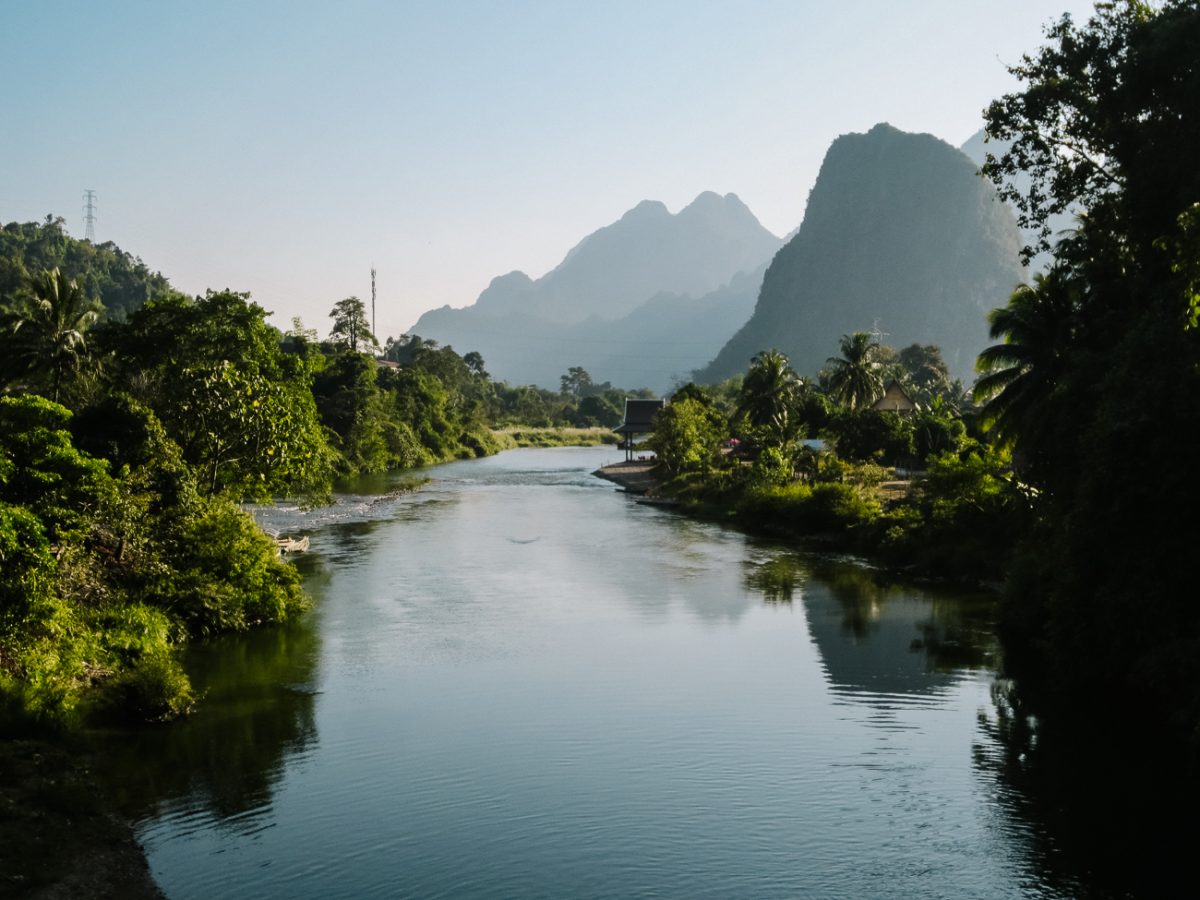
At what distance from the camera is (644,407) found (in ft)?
395

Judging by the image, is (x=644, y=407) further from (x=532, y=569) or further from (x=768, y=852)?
(x=768, y=852)

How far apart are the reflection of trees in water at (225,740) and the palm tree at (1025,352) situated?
23154 mm

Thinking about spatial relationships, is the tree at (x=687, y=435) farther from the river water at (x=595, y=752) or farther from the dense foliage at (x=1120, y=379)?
the dense foliage at (x=1120, y=379)

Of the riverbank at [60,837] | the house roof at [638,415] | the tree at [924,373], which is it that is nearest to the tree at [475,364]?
the house roof at [638,415]

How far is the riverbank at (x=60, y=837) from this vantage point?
43.3 feet

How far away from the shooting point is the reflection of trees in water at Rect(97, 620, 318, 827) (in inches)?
682

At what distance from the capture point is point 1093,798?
58.3ft

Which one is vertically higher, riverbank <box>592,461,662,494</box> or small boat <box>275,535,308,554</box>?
riverbank <box>592,461,662,494</box>

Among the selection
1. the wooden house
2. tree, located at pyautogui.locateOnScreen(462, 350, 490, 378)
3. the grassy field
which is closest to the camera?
the wooden house

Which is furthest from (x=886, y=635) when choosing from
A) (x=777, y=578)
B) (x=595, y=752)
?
(x=595, y=752)

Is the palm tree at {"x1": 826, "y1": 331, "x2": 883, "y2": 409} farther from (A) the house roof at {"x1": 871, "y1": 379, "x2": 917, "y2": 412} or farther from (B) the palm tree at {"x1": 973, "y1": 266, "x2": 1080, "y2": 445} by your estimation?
(B) the palm tree at {"x1": 973, "y1": 266, "x2": 1080, "y2": 445}

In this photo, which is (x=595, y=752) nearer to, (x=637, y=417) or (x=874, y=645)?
(x=874, y=645)

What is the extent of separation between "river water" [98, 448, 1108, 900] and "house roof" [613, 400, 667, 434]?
80.4 m

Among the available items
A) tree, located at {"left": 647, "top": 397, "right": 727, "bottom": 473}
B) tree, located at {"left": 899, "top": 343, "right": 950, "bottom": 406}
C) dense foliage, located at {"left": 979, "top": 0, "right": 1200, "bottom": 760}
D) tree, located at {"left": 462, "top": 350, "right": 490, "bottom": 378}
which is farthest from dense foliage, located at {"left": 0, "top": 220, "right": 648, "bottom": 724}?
tree, located at {"left": 462, "top": 350, "right": 490, "bottom": 378}
